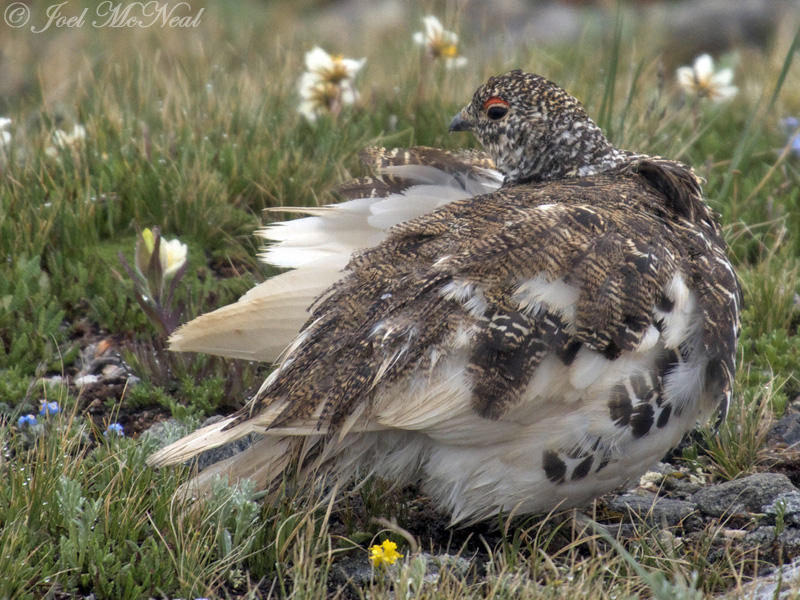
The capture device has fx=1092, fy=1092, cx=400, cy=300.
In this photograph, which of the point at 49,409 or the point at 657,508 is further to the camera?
the point at 49,409

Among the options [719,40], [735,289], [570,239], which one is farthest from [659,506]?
[719,40]

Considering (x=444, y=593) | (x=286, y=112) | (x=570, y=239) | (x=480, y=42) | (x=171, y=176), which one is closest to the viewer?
(x=444, y=593)

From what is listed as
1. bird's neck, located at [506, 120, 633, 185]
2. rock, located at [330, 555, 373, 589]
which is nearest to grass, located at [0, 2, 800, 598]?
rock, located at [330, 555, 373, 589]

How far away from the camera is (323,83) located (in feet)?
17.8

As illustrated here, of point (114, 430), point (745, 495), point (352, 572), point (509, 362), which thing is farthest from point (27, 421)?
point (745, 495)

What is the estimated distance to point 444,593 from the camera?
2.75 m

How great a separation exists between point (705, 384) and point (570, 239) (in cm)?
57

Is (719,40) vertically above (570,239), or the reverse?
(570,239)

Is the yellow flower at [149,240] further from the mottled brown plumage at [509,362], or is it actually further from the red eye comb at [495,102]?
the red eye comb at [495,102]

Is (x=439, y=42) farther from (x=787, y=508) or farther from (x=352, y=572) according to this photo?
(x=352, y=572)

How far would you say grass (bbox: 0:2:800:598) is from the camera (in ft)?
9.47

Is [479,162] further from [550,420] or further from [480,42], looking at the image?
[480,42]

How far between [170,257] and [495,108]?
1314 mm

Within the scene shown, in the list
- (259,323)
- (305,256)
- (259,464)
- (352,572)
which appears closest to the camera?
(352,572)
